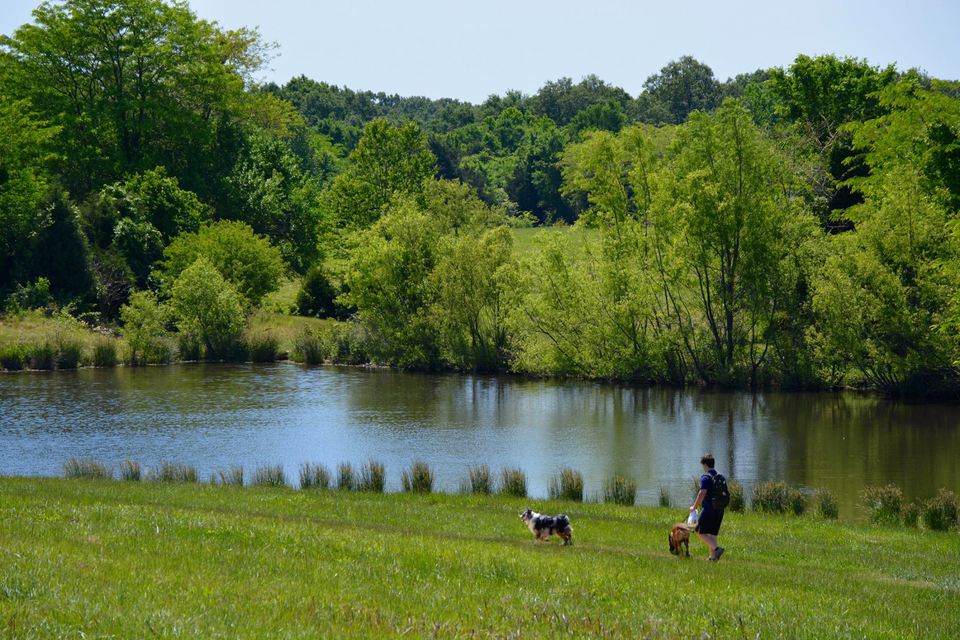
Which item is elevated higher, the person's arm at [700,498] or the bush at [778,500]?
the person's arm at [700,498]

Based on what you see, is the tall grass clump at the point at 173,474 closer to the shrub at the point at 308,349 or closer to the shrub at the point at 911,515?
the shrub at the point at 911,515

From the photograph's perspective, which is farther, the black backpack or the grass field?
the black backpack

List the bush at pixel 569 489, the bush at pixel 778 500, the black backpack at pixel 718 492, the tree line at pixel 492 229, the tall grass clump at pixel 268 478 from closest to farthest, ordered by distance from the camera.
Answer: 1. the black backpack at pixel 718 492
2. the bush at pixel 778 500
3. the bush at pixel 569 489
4. the tall grass clump at pixel 268 478
5. the tree line at pixel 492 229

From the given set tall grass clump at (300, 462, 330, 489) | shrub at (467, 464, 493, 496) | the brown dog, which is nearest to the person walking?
the brown dog

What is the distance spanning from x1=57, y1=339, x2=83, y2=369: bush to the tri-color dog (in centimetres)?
4517

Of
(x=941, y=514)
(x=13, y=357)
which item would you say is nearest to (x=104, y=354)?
(x=13, y=357)

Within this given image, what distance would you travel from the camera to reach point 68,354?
5556 cm

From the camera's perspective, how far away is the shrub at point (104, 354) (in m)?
56.6

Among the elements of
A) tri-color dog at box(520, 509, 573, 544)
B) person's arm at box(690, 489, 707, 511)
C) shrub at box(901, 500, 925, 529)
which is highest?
person's arm at box(690, 489, 707, 511)

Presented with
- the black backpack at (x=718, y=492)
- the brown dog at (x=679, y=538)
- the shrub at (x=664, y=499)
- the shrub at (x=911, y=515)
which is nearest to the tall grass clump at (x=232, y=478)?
the shrub at (x=664, y=499)

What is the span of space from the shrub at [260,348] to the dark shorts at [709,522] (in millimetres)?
47825

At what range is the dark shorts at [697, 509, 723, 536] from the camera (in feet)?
51.0

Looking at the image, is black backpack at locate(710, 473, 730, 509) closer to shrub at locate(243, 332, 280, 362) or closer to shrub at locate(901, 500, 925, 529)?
shrub at locate(901, 500, 925, 529)

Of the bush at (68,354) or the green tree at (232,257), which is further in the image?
the green tree at (232,257)
